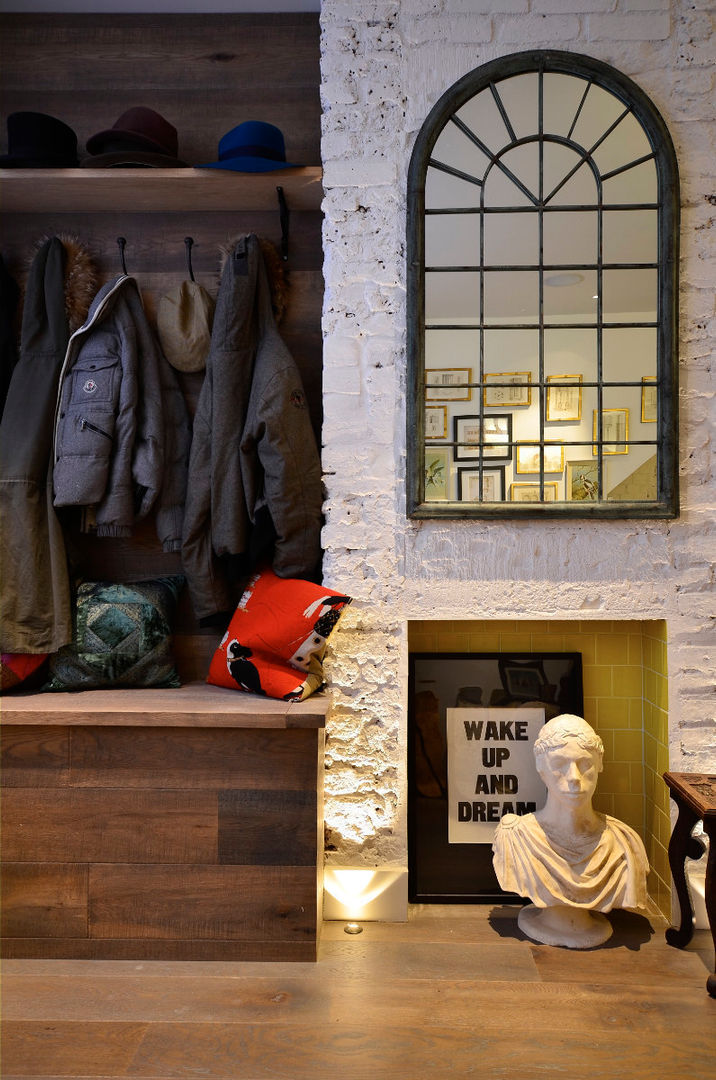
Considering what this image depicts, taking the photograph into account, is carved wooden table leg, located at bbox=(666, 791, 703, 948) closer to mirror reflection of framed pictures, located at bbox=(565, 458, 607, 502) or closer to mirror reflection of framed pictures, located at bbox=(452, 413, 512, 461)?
mirror reflection of framed pictures, located at bbox=(565, 458, 607, 502)

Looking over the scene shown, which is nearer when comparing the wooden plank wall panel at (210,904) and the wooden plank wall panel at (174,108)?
the wooden plank wall panel at (210,904)

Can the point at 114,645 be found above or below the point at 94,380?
below

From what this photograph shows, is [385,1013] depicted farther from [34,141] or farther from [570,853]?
[34,141]

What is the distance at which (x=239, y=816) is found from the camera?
2049 mm

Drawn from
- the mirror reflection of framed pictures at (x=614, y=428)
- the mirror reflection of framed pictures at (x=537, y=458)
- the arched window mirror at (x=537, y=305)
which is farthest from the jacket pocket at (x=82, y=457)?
the mirror reflection of framed pictures at (x=614, y=428)

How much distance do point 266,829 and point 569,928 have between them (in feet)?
2.87

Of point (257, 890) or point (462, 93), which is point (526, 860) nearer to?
point (257, 890)

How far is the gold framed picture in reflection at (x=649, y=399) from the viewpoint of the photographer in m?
2.25

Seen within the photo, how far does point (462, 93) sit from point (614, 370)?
92 centimetres

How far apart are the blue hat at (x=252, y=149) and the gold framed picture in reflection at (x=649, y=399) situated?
120 centimetres

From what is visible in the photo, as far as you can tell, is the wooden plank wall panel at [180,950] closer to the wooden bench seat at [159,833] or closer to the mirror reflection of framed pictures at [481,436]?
the wooden bench seat at [159,833]

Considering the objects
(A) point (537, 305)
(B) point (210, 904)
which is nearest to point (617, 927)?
(B) point (210, 904)

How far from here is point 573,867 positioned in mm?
2072

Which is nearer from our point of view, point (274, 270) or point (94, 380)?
point (94, 380)
